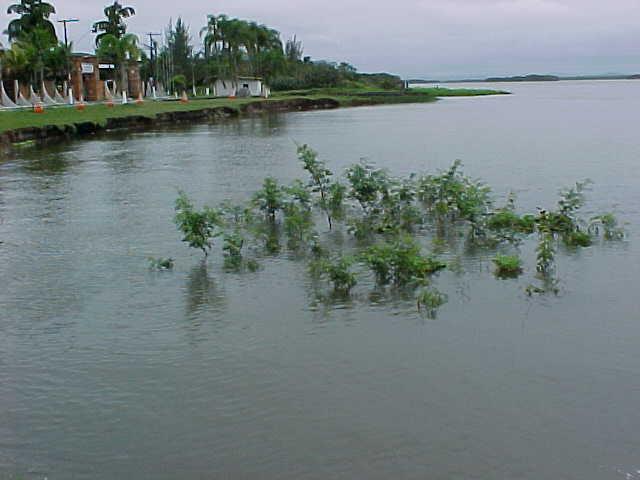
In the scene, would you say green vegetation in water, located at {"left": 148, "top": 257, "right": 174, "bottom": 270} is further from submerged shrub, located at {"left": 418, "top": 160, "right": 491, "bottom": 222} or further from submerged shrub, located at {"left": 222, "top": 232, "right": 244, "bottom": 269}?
submerged shrub, located at {"left": 418, "top": 160, "right": 491, "bottom": 222}

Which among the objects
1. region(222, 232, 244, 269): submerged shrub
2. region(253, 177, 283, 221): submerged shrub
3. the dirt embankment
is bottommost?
region(222, 232, 244, 269): submerged shrub

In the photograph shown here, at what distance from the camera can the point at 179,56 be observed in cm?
8338

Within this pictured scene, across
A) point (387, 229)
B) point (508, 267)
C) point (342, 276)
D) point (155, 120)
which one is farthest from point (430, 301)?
point (155, 120)

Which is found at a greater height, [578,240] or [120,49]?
[120,49]

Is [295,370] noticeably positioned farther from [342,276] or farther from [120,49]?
[120,49]

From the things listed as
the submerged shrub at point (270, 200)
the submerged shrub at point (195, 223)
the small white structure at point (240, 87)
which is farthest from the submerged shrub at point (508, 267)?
the small white structure at point (240, 87)

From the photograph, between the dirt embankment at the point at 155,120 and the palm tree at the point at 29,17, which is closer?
the dirt embankment at the point at 155,120

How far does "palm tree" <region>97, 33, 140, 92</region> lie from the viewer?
5844cm

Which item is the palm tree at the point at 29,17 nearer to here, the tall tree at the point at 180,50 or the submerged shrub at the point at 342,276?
the tall tree at the point at 180,50

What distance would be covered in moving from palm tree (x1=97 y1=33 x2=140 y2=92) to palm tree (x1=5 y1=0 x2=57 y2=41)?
3692 mm

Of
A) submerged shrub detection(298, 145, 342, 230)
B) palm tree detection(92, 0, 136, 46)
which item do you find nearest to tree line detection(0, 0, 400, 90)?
palm tree detection(92, 0, 136, 46)

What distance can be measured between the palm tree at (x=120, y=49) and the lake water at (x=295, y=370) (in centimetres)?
4701

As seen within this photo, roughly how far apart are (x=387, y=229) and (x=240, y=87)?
6742 centimetres

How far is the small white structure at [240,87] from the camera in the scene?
7738 centimetres
